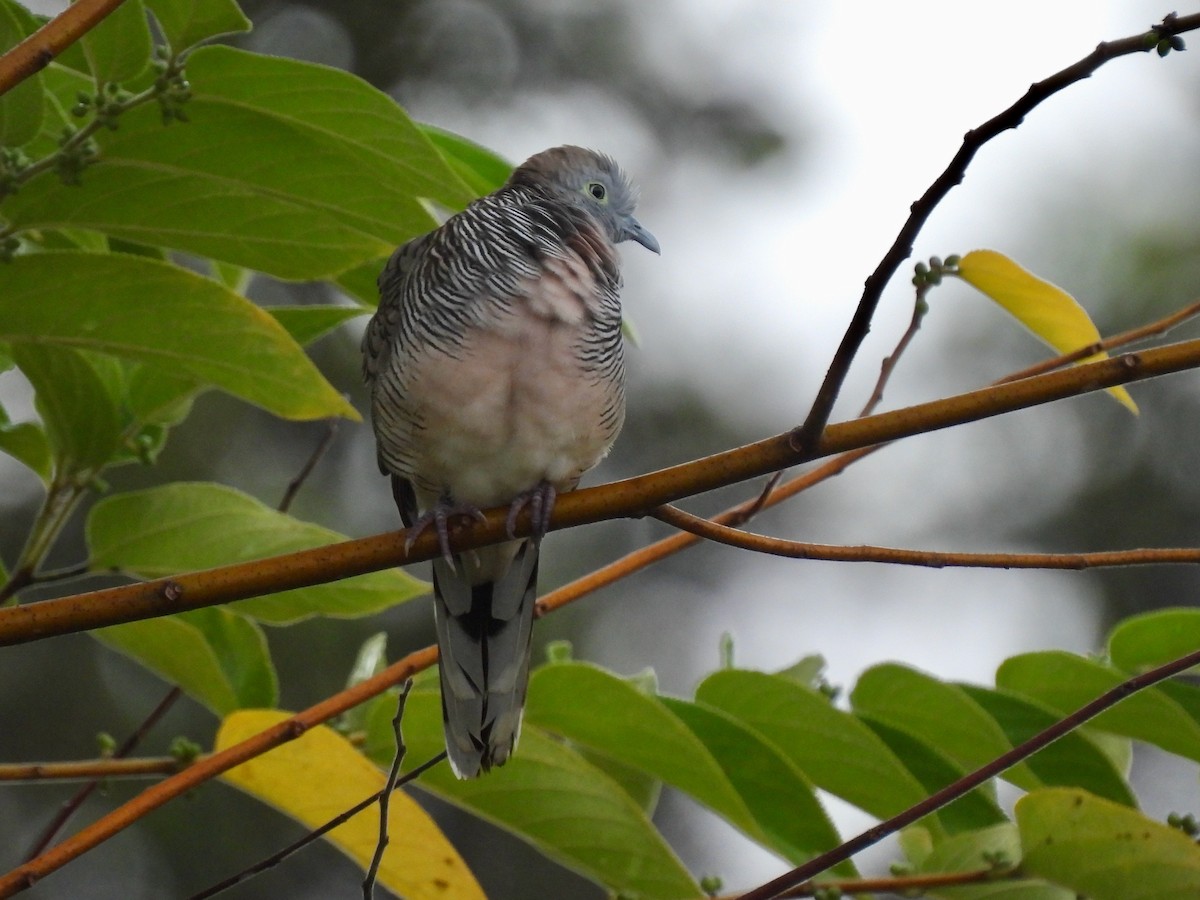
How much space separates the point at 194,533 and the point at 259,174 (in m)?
0.56

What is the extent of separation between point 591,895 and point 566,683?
565cm

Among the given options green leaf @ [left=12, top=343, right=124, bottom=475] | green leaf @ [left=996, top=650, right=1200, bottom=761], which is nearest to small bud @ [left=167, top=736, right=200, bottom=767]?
green leaf @ [left=12, top=343, right=124, bottom=475]

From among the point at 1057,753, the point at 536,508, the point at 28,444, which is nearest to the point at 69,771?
the point at 28,444

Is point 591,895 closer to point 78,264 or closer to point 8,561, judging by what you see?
point 8,561

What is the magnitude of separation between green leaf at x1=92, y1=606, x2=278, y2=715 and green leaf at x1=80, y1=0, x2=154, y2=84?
2.46 ft

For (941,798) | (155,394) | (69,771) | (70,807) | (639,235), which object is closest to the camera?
(941,798)

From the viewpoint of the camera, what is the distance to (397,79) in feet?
27.2

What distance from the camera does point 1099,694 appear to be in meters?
2.06

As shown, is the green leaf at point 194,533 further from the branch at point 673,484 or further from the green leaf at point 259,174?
the branch at point 673,484

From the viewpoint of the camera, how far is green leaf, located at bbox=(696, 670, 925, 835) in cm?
190

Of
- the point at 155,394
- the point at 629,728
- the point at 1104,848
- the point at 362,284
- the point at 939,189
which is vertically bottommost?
the point at 1104,848

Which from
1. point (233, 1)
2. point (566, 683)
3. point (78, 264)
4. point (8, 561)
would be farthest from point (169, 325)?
point (8, 561)

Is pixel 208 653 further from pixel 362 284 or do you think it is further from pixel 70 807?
pixel 362 284

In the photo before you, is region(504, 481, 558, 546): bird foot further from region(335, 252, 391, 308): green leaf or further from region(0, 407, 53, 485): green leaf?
region(0, 407, 53, 485): green leaf
